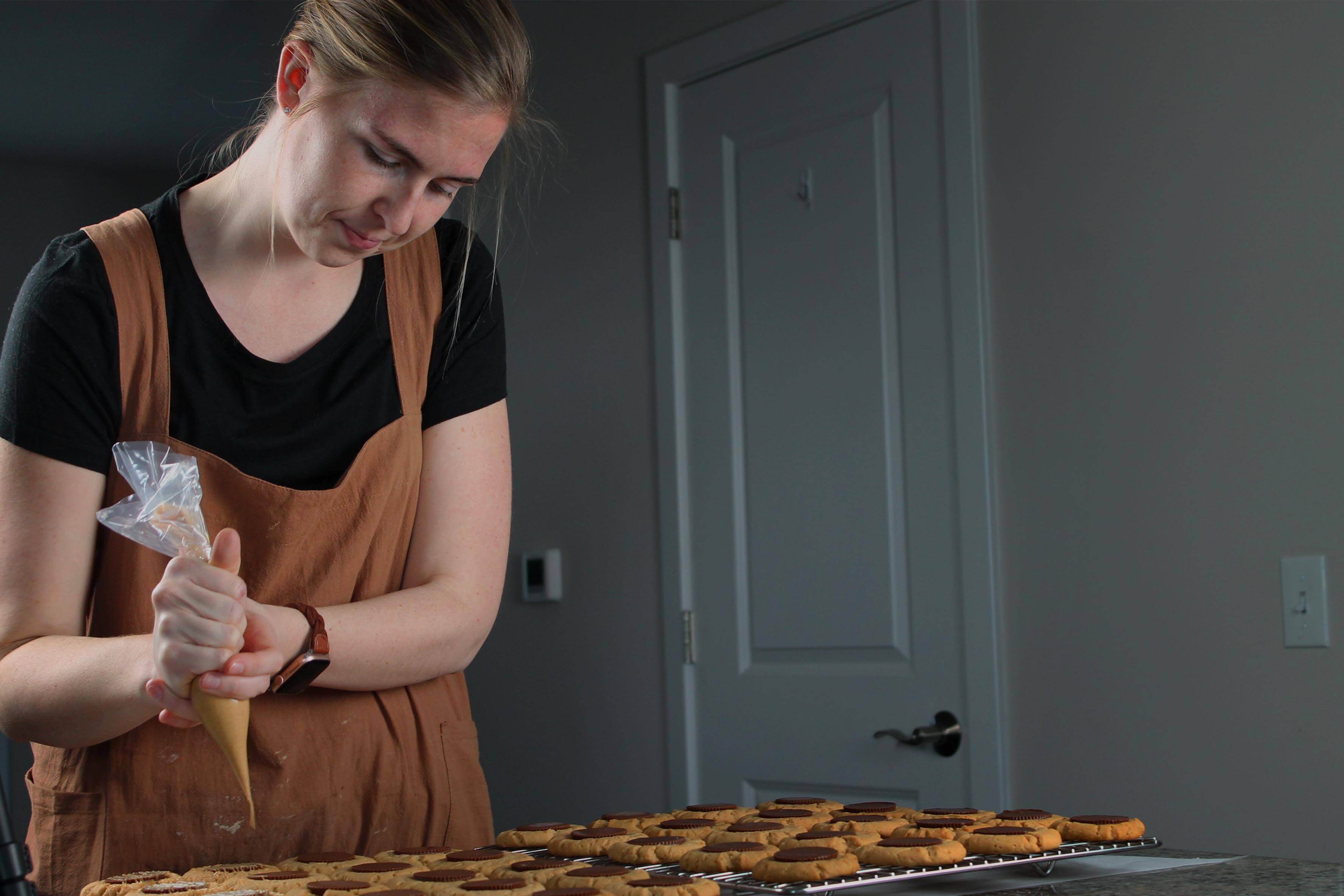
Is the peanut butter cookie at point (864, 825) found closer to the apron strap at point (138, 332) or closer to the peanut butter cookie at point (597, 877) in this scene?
the peanut butter cookie at point (597, 877)

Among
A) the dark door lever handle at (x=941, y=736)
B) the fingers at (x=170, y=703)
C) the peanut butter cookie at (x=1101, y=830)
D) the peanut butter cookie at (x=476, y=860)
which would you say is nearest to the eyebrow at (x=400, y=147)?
the fingers at (x=170, y=703)

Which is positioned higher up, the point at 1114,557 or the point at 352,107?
the point at 352,107

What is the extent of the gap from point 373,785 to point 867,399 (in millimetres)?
1759

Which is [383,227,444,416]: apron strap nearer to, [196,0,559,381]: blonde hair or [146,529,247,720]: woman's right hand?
[196,0,559,381]: blonde hair

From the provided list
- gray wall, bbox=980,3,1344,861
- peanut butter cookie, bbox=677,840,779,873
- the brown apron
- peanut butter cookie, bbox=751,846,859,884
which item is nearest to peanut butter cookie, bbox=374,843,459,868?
the brown apron

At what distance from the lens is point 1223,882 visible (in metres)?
1.04

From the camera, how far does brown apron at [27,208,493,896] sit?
1.30m

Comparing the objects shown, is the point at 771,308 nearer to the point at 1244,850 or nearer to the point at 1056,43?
the point at 1056,43

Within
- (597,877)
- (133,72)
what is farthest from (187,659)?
(133,72)

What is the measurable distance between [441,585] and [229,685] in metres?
0.45

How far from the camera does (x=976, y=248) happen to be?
2.68 meters

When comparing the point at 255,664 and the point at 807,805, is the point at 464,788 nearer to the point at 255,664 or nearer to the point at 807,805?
the point at 807,805

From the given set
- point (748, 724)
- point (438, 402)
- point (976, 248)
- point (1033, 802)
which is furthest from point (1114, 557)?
point (438, 402)

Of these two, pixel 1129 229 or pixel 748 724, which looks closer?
pixel 1129 229
